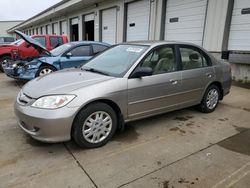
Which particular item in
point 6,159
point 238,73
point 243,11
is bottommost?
point 6,159

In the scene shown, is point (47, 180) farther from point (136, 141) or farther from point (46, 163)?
point (136, 141)

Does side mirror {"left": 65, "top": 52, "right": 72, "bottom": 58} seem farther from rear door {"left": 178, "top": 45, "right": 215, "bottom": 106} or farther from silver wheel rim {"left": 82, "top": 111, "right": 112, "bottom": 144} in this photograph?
silver wheel rim {"left": 82, "top": 111, "right": 112, "bottom": 144}

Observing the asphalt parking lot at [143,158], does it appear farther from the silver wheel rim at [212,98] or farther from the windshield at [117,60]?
the windshield at [117,60]

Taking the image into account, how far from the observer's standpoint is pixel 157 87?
3674mm

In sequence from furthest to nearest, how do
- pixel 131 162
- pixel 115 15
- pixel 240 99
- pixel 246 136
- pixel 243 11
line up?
1. pixel 115 15
2. pixel 243 11
3. pixel 240 99
4. pixel 246 136
5. pixel 131 162

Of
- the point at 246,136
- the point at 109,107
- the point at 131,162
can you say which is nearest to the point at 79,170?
the point at 131,162

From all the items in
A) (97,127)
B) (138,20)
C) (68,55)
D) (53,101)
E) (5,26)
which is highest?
(5,26)

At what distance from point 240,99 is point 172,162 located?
159 inches

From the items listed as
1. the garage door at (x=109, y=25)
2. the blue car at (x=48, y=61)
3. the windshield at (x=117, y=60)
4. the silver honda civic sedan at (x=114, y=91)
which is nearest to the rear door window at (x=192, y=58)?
the silver honda civic sedan at (x=114, y=91)

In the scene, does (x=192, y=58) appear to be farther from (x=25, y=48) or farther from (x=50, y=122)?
(x=25, y=48)

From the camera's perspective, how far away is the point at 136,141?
11.3ft

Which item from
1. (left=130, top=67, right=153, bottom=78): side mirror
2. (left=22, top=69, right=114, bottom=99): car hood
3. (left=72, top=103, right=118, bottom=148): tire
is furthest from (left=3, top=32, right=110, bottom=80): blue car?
(left=72, top=103, right=118, bottom=148): tire

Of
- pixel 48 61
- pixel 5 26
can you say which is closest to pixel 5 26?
pixel 5 26

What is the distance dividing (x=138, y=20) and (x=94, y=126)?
10214 mm
